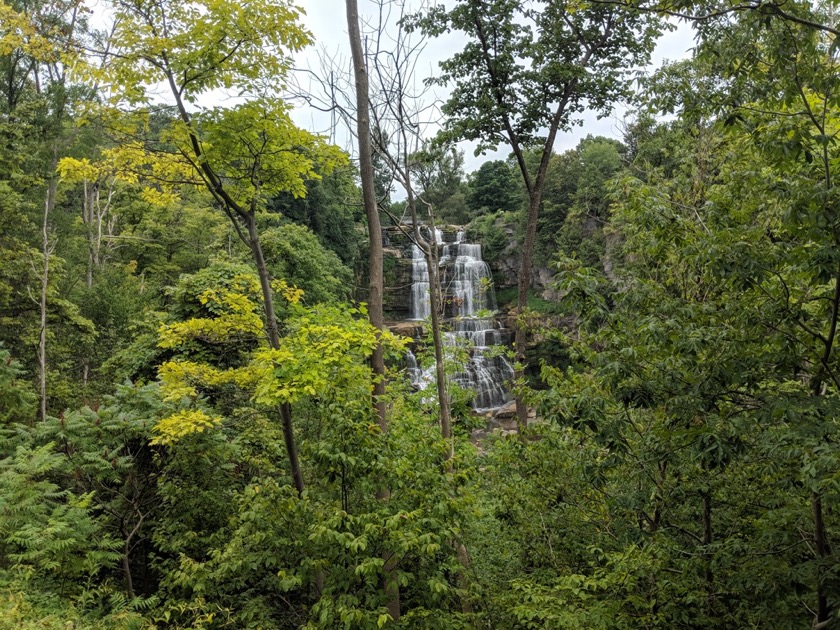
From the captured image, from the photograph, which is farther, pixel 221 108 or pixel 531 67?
pixel 531 67

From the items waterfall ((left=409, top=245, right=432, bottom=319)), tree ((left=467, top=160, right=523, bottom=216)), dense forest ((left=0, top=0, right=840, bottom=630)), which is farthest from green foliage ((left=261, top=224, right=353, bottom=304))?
tree ((left=467, top=160, right=523, bottom=216))

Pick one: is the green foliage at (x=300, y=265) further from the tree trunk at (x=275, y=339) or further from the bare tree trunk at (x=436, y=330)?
the tree trunk at (x=275, y=339)

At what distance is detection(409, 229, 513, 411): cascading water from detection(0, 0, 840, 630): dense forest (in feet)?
43.7

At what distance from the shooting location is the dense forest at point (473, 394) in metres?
3.30

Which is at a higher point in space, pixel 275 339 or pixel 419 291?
pixel 419 291

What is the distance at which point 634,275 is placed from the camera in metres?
4.73

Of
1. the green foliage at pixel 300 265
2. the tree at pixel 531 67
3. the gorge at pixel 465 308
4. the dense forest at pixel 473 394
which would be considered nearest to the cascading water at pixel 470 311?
the gorge at pixel 465 308

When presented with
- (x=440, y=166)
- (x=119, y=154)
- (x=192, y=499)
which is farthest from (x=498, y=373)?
(x=119, y=154)

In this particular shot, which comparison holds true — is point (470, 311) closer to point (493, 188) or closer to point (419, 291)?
point (419, 291)

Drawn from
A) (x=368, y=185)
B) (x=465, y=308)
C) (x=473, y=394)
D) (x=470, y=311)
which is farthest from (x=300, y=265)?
(x=368, y=185)

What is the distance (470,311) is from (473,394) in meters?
18.3

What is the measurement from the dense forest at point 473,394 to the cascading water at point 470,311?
13.3 m

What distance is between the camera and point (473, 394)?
27.6 feet

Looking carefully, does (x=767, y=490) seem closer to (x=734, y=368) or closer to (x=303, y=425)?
(x=734, y=368)
